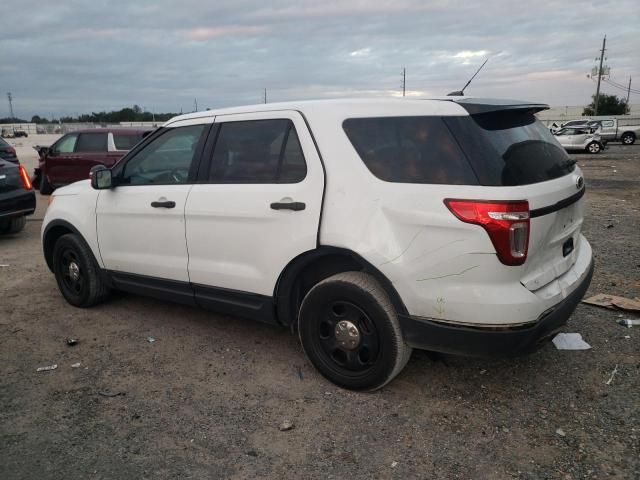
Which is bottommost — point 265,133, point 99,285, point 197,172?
point 99,285

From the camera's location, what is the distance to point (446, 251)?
2.79 m

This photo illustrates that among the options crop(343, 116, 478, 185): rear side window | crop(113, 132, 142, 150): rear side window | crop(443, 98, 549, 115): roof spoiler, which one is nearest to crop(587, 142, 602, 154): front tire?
crop(113, 132, 142, 150): rear side window

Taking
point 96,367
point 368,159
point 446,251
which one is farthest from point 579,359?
point 96,367

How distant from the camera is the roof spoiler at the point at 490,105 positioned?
9.70 feet

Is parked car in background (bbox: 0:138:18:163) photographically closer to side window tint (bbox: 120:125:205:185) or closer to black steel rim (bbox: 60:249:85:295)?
black steel rim (bbox: 60:249:85:295)

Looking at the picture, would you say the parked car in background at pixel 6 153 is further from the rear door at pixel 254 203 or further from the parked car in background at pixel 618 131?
the parked car in background at pixel 618 131

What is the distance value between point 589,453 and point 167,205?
10.4 ft

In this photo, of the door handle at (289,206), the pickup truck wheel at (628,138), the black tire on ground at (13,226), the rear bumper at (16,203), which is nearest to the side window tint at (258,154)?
the door handle at (289,206)

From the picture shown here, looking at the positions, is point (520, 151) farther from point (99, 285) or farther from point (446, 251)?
point (99, 285)

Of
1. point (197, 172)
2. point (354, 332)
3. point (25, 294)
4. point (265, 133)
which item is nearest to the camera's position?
point (354, 332)

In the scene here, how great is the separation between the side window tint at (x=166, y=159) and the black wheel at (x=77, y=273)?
0.88 metres

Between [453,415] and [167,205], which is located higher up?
[167,205]

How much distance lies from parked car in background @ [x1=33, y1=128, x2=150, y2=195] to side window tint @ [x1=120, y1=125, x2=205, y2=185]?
26.0 ft

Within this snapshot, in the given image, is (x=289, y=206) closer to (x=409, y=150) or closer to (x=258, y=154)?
(x=258, y=154)
